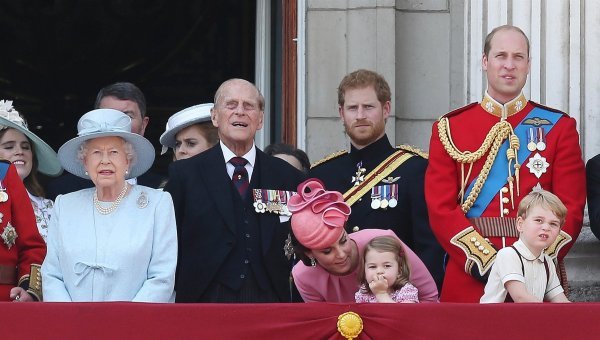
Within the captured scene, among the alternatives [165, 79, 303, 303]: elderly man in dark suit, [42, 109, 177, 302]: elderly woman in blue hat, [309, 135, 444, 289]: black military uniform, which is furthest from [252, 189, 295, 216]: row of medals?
[42, 109, 177, 302]: elderly woman in blue hat

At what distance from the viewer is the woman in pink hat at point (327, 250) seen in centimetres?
606

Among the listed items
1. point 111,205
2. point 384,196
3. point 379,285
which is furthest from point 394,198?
point 111,205

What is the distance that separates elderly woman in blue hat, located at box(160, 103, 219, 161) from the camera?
293 inches

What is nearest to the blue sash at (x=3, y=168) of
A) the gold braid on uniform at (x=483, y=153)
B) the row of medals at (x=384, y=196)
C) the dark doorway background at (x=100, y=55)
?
the row of medals at (x=384, y=196)

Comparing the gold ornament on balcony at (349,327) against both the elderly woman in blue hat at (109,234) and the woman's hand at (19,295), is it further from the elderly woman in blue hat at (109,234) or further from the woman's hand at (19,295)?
the woman's hand at (19,295)

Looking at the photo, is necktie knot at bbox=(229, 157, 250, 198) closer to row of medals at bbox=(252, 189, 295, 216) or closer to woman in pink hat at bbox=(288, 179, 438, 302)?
row of medals at bbox=(252, 189, 295, 216)

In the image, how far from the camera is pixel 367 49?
829cm

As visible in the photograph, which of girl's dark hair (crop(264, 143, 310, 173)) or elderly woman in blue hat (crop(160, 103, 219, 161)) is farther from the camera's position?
girl's dark hair (crop(264, 143, 310, 173))

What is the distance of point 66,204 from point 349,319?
134 cm

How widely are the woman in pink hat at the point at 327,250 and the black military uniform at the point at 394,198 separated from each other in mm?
429

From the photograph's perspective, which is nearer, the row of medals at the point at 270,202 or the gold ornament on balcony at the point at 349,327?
the gold ornament on balcony at the point at 349,327

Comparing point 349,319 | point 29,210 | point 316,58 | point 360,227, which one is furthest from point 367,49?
point 349,319

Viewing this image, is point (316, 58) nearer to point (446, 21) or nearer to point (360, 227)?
point (446, 21)

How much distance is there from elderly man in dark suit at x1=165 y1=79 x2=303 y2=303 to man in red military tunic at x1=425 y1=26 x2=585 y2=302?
0.65 metres
